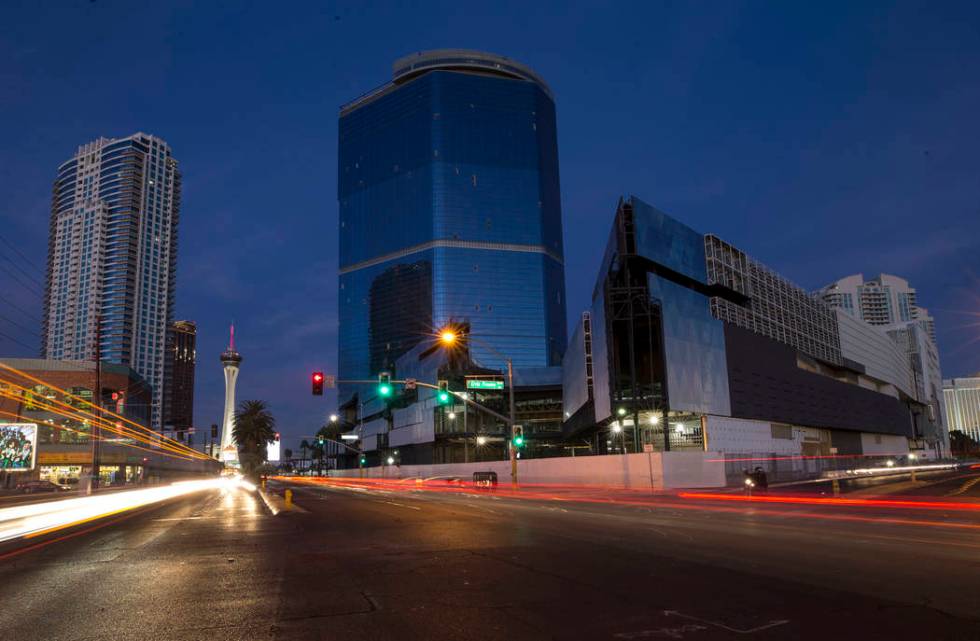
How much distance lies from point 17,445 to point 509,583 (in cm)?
6172

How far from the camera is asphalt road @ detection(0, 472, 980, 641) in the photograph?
24.3ft

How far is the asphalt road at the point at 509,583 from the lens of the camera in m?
7.39

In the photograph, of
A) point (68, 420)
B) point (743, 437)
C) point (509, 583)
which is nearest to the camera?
point (509, 583)

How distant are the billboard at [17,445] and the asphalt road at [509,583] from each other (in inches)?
1831

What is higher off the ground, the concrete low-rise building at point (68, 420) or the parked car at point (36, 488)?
the concrete low-rise building at point (68, 420)

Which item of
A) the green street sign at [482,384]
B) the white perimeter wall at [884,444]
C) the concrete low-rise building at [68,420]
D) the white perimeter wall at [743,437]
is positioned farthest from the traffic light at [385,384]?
the white perimeter wall at [884,444]

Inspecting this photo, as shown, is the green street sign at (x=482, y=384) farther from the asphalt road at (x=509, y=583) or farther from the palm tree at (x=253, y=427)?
the palm tree at (x=253, y=427)

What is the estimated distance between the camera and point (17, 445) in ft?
189

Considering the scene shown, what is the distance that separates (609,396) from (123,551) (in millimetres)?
48930

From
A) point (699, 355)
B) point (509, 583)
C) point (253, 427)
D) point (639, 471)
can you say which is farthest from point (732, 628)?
point (253, 427)

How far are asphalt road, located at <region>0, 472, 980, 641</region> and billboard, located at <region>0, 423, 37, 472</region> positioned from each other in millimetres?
46507

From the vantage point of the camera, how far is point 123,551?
15.4 metres

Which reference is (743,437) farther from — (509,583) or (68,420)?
(68,420)

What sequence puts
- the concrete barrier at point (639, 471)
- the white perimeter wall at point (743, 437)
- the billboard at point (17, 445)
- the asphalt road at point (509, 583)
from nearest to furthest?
the asphalt road at point (509, 583)
the concrete barrier at point (639, 471)
the billboard at point (17, 445)
the white perimeter wall at point (743, 437)
